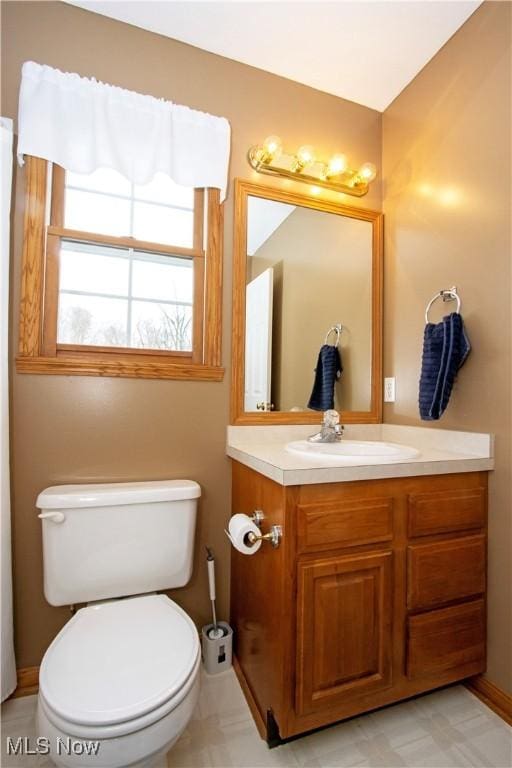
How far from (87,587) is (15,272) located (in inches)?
43.9

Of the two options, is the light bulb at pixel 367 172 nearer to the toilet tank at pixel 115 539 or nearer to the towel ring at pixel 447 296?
the towel ring at pixel 447 296

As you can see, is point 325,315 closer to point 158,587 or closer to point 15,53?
point 158,587

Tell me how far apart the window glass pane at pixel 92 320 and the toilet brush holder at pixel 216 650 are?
119cm

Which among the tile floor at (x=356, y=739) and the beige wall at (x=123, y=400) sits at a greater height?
the beige wall at (x=123, y=400)

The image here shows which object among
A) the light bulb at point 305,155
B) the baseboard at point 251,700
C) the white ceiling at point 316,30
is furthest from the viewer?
Result: the light bulb at point 305,155

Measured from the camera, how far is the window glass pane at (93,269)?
1.37m

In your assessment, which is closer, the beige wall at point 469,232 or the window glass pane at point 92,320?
the beige wall at point 469,232

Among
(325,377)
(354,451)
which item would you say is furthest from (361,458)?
(325,377)

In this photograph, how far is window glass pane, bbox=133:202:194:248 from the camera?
147 centimetres

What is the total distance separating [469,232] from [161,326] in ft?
4.15

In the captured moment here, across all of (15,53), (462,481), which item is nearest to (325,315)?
(462,481)

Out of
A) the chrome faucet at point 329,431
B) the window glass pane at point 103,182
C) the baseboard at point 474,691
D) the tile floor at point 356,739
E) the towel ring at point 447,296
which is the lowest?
the tile floor at point 356,739

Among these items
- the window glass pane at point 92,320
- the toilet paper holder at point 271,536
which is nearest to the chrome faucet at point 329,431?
the toilet paper holder at point 271,536

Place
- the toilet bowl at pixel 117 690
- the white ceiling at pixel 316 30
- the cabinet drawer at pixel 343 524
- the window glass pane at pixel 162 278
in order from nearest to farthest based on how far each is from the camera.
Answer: the toilet bowl at pixel 117 690
the cabinet drawer at pixel 343 524
the white ceiling at pixel 316 30
the window glass pane at pixel 162 278
